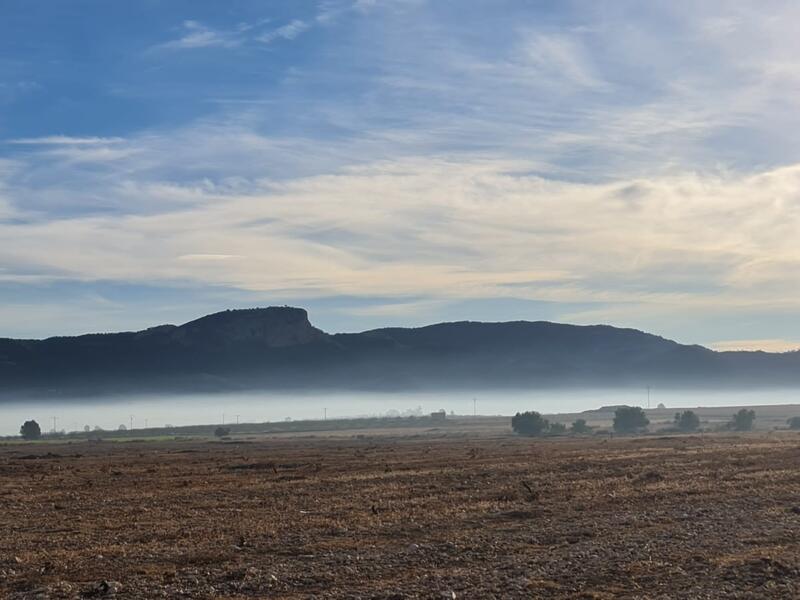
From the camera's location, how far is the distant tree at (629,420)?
164 m

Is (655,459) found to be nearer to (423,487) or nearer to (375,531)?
(423,487)

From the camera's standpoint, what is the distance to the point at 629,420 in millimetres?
165375

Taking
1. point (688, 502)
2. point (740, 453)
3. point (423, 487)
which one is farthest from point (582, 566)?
point (740, 453)

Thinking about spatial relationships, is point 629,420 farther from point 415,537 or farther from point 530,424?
point 415,537

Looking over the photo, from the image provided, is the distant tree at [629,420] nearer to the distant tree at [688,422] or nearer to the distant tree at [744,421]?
the distant tree at [688,422]

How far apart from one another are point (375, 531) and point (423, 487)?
12838 mm

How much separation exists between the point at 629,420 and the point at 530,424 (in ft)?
66.6

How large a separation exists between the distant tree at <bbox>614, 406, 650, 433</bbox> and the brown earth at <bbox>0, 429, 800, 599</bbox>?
123m

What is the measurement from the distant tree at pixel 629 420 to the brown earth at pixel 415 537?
123297mm

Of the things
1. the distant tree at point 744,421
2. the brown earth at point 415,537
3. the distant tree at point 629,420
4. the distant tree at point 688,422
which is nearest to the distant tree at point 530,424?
the distant tree at point 629,420

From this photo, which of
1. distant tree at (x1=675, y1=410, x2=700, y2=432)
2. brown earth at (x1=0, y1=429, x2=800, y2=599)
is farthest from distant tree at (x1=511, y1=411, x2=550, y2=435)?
brown earth at (x1=0, y1=429, x2=800, y2=599)

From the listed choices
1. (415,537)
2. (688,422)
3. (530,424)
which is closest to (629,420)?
(688,422)

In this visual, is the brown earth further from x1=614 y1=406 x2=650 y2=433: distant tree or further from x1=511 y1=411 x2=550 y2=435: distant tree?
x1=614 y1=406 x2=650 y2=433: distant tree

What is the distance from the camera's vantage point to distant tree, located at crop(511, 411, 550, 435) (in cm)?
15550
